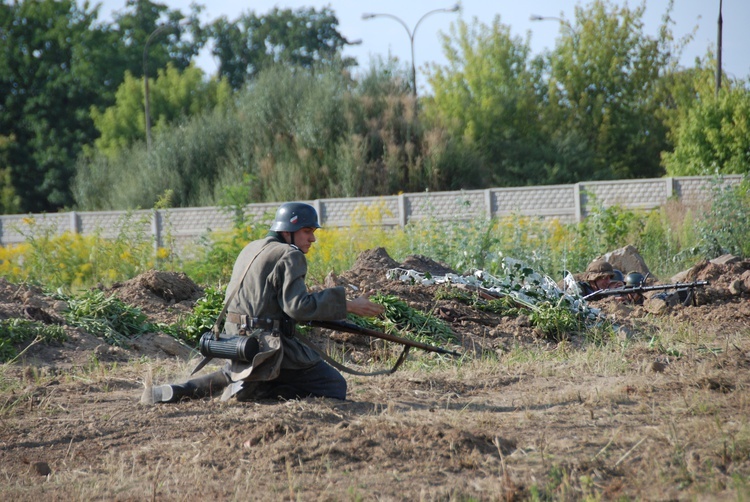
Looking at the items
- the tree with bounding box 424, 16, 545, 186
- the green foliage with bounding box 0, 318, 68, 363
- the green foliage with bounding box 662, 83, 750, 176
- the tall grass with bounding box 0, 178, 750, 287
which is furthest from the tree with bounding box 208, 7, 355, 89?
the green foliage with bounding box 0, 318, 68, 363

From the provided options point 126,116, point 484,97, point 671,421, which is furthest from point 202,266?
point 126,116

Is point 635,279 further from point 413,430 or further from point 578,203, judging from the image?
point 578,203

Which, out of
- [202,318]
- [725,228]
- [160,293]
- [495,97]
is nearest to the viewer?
[202,318]

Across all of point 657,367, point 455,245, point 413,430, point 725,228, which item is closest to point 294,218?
point 413,430

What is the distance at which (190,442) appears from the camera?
15.8ft

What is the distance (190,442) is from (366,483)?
4.10 feet

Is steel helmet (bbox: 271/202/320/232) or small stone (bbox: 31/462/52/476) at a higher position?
steel helmet (bbox: 271/202/320/232)

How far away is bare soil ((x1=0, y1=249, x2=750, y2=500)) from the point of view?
4.00m

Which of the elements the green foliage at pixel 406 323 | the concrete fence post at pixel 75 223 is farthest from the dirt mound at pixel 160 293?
the concrete fence post at pixel 75 223

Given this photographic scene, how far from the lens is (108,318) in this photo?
8453 millimetres

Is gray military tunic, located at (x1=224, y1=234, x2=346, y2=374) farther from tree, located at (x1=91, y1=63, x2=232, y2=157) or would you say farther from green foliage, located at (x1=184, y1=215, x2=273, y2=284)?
tree, located at (x1=91, y1=63, x2=232, y2=157)

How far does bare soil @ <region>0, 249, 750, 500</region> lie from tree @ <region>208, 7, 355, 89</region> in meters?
49.4

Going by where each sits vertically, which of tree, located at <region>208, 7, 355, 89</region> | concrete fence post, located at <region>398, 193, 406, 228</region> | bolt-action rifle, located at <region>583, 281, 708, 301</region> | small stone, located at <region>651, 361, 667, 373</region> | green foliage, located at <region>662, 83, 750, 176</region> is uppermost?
tree, located at <region>208, 7, 355, 89</region>

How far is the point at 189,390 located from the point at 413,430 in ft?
6.12
